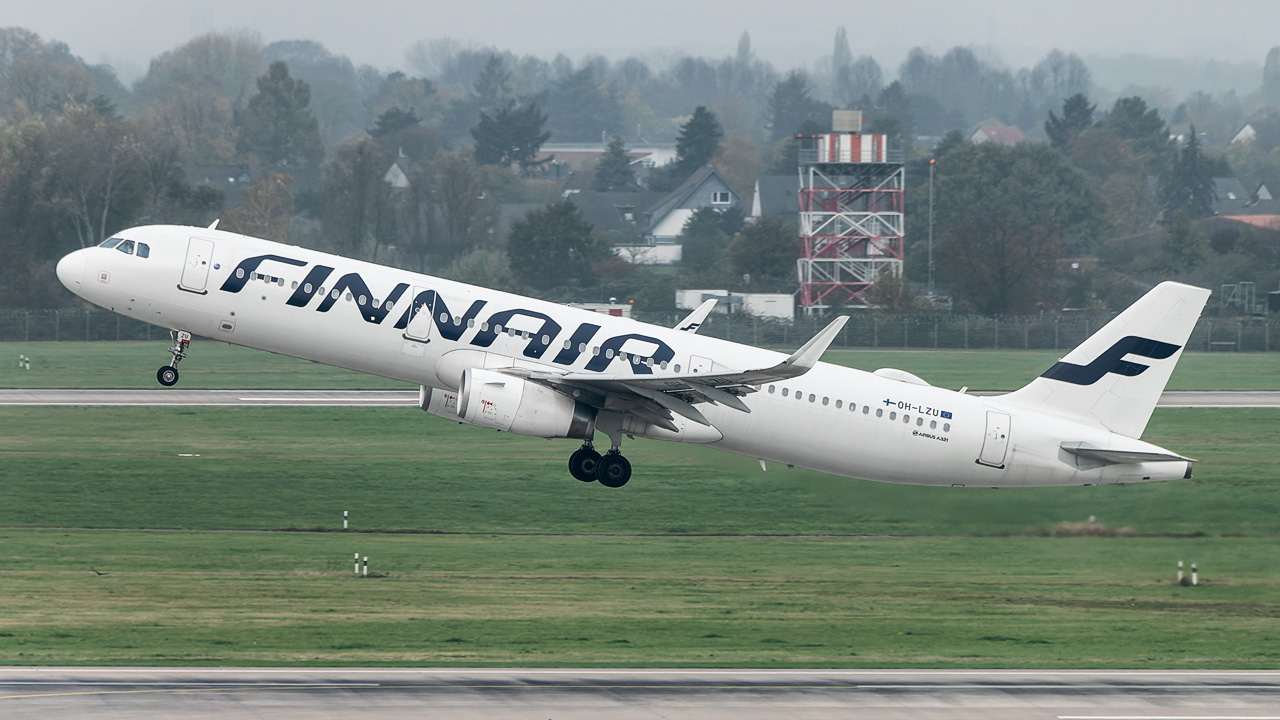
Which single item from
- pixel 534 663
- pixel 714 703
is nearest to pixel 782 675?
pixel 714 703

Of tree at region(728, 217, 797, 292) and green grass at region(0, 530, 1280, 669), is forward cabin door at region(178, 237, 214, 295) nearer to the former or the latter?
green grass at region(0, 530, 1280, 669)

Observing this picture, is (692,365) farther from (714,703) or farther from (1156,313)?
(1156,313)

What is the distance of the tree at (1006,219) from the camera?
411 ft

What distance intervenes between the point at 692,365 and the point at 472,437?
34185 mm

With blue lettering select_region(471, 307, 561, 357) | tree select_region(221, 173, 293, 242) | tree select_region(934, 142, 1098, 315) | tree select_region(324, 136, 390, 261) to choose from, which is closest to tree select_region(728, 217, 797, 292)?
tree select_region(934, 142, 1098, 315)

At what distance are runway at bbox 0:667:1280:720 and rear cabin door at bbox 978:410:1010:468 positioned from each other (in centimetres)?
785

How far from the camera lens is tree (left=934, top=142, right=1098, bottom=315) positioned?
411 ft

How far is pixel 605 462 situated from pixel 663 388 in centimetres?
377

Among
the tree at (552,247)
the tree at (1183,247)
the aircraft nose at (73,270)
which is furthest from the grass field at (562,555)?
the tree at (1183,247)

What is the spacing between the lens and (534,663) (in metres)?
41.6

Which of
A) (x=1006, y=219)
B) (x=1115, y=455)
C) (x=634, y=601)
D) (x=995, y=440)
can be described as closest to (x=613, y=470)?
(x=634, y=601)

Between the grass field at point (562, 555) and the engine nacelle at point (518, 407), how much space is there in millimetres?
6242

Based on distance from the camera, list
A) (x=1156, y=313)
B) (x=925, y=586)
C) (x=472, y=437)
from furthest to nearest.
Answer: (x=472, y=437), (x=925, y=586), (x=1156, y=313)

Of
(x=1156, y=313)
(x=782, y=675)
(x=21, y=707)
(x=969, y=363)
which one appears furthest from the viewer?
(x=969, y=363)
